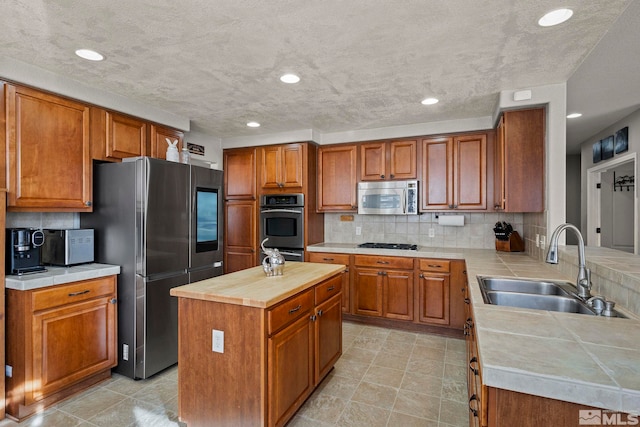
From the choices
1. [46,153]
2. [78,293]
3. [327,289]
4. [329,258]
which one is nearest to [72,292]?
[78,293]

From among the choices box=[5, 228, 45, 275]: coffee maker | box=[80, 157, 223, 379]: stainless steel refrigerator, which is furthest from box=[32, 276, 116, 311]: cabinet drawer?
box=[5, 228, 45, 275]: coffee maker

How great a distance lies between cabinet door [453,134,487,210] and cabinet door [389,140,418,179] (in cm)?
47

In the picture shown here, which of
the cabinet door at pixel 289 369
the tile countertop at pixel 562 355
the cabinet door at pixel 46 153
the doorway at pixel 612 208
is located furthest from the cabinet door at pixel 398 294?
the doorway at pixel 612 208

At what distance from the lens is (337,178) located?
168 inches

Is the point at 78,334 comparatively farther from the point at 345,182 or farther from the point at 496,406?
the point at 345,182

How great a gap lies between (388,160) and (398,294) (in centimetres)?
162

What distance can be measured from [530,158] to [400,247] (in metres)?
1.65

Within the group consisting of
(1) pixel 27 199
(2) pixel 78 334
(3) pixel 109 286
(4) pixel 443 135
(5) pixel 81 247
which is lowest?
(2) pixel 78 334

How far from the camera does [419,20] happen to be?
5.76 feet

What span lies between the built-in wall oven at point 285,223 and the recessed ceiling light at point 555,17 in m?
2.89

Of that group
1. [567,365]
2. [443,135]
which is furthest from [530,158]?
[567,365]

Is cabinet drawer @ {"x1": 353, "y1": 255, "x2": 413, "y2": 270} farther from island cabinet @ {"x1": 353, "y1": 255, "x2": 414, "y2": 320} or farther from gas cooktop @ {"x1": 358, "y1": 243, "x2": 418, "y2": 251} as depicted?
gas cooktop @ {"x1": 358, "y1": 243, "x2": 418, "y2": 251}

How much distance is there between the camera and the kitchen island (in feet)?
5.57

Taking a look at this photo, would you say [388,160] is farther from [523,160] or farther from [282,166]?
[523,160]
